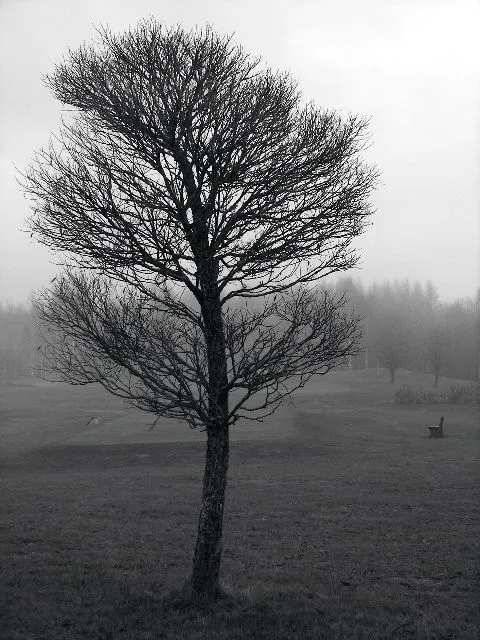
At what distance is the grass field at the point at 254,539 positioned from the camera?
9.19 meters

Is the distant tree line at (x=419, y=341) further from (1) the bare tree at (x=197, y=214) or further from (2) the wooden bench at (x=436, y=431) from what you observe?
(1) the bare tree at (x=197, y=214)

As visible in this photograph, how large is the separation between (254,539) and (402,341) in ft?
258

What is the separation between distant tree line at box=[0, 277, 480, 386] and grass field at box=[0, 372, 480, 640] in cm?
3319

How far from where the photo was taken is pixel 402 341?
89.5 metres

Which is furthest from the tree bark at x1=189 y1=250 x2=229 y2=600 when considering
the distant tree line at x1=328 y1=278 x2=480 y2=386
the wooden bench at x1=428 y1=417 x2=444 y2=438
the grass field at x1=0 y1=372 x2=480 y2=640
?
the distant tree line at x1=328 y1=278 x2=480 y2=386

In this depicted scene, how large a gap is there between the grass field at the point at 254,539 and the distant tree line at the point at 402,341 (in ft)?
109

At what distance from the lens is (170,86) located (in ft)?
32.7

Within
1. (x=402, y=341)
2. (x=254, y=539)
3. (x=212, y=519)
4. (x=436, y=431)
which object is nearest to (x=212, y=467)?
(x=212, y=519)

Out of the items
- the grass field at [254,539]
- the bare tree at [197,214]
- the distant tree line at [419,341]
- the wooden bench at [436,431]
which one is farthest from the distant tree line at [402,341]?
the bare tree at [197,214]

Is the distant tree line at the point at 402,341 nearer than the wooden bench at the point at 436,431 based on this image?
No

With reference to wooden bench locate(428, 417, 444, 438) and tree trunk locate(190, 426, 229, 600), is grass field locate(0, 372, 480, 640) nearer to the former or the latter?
tree trunk locate(190, 426, 229, 600)

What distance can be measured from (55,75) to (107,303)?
4563mm

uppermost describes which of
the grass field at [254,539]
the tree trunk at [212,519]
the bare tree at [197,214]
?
the bare tree at [197,214]

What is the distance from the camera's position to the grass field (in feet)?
30.1
